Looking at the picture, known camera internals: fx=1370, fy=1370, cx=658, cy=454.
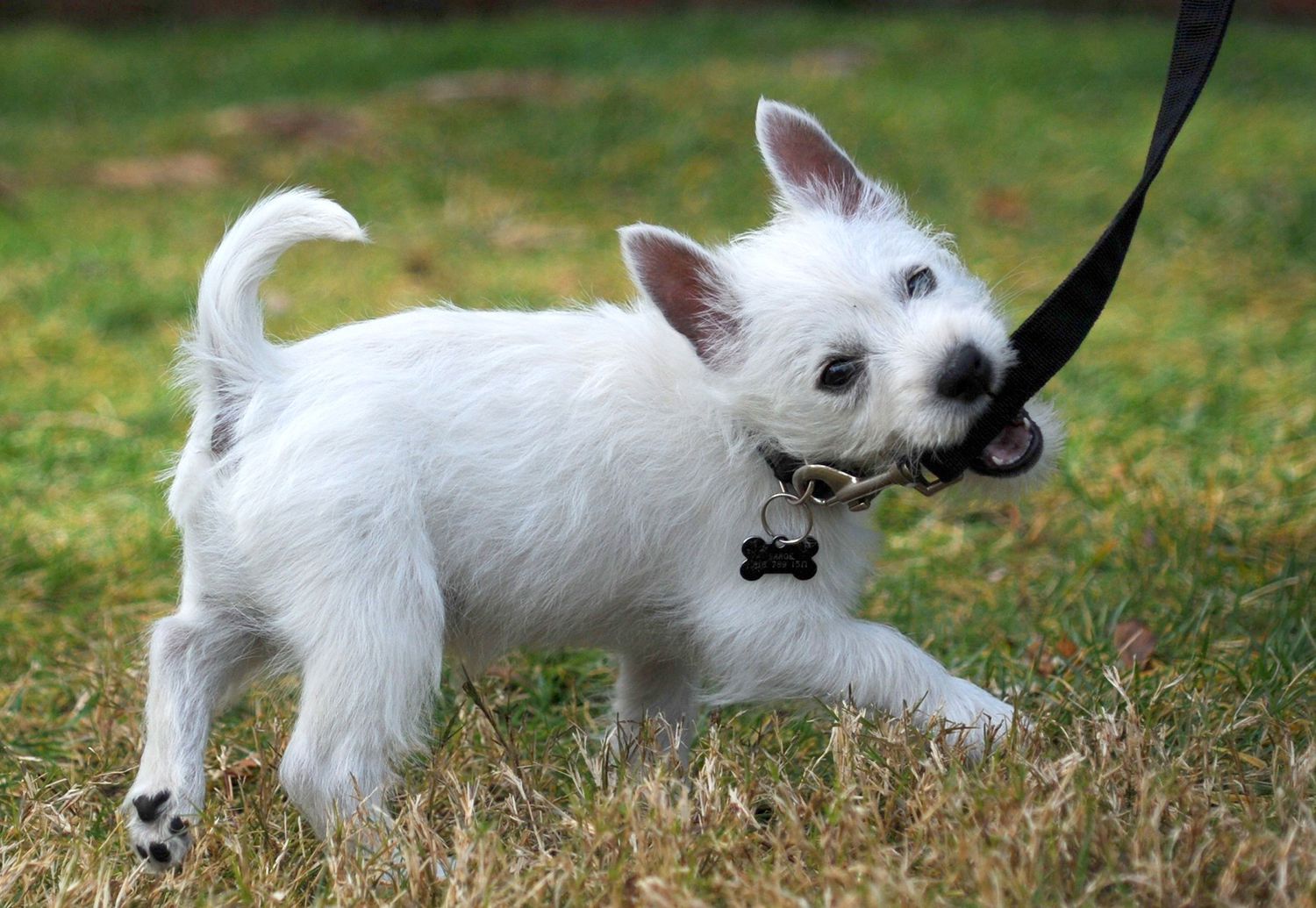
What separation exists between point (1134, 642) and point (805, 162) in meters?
1.47

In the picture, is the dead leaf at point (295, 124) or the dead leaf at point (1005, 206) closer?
the dead leaf at point (1005, 206)

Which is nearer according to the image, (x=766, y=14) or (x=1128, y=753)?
(x=1128, y=753)

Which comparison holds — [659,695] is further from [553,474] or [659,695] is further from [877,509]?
[877,509]

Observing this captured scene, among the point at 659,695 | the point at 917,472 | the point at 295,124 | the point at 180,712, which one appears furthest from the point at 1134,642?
the point at 295,124

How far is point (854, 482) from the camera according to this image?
2.80m

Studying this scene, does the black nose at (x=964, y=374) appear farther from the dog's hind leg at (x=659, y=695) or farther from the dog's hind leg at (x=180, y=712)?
the dog's hind leg at (x=180, y=712)

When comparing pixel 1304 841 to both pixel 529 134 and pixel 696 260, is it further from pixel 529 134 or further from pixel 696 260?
pixel 529 134

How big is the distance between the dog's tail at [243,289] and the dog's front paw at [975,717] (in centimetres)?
153

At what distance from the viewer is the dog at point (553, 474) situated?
2.66 m

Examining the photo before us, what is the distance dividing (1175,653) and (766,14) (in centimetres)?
1232

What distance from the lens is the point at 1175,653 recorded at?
3.40m

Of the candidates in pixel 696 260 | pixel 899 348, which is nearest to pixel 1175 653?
pixel 899 348

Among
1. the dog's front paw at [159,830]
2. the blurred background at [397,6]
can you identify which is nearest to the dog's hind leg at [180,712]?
the dog's front paw at [159,830]

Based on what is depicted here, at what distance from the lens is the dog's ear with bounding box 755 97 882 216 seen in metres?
3.15
